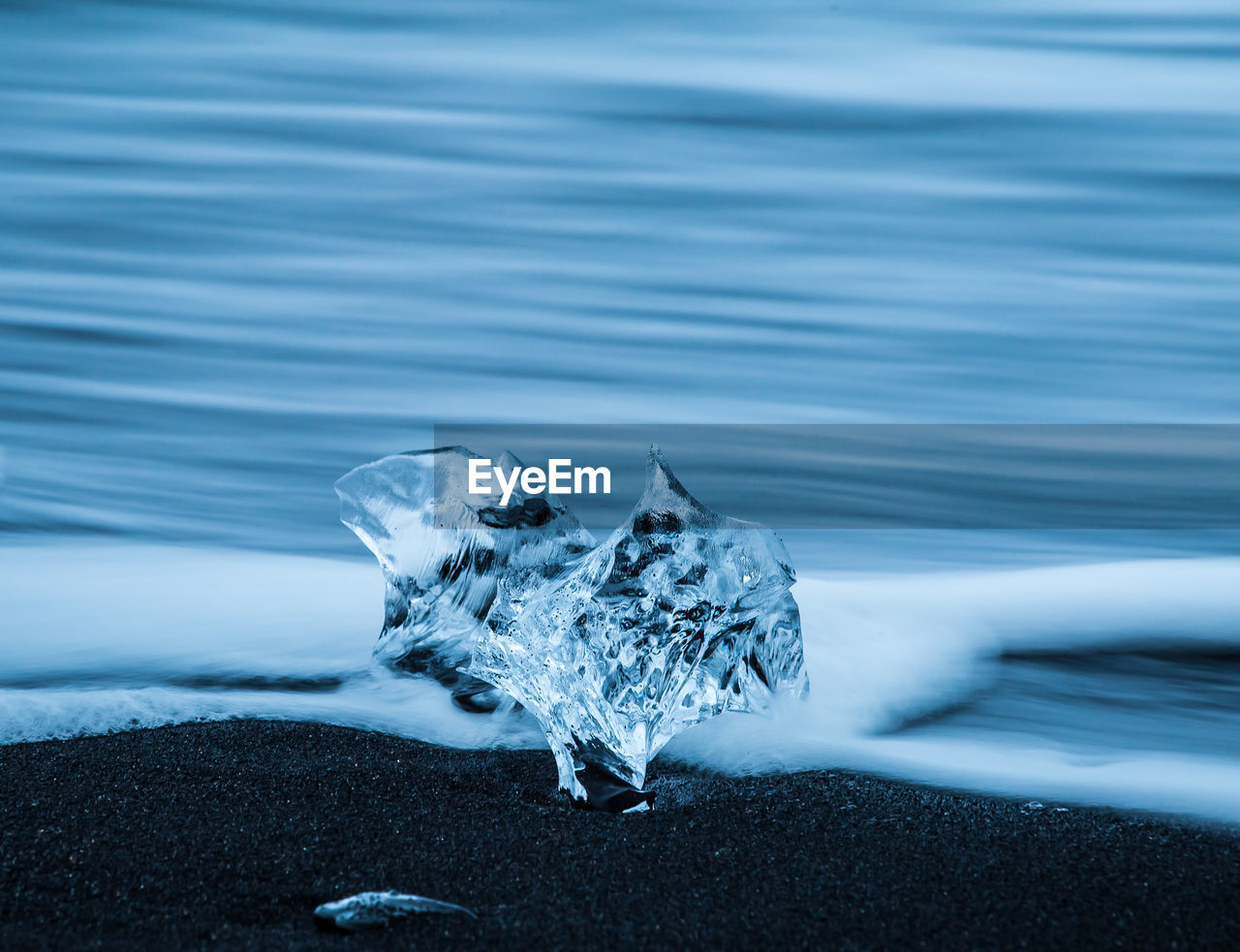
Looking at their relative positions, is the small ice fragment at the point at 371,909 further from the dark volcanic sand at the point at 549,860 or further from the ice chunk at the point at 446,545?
the ice chunk at the point at 446,545

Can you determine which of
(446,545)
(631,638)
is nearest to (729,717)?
(631,638)

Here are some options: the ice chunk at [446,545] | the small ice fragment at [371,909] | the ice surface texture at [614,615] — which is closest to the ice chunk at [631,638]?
the ice surface texture at [614,615]

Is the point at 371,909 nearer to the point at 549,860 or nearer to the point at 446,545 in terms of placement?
the point at 549,860

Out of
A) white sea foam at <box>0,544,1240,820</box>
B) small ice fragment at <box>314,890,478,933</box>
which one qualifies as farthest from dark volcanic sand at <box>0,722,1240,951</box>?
white sea foam at <box>0,544,1240,820</box>

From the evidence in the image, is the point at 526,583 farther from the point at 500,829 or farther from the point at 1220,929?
the point at 1220,929

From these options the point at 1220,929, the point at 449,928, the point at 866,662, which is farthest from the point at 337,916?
the point at 866,662
